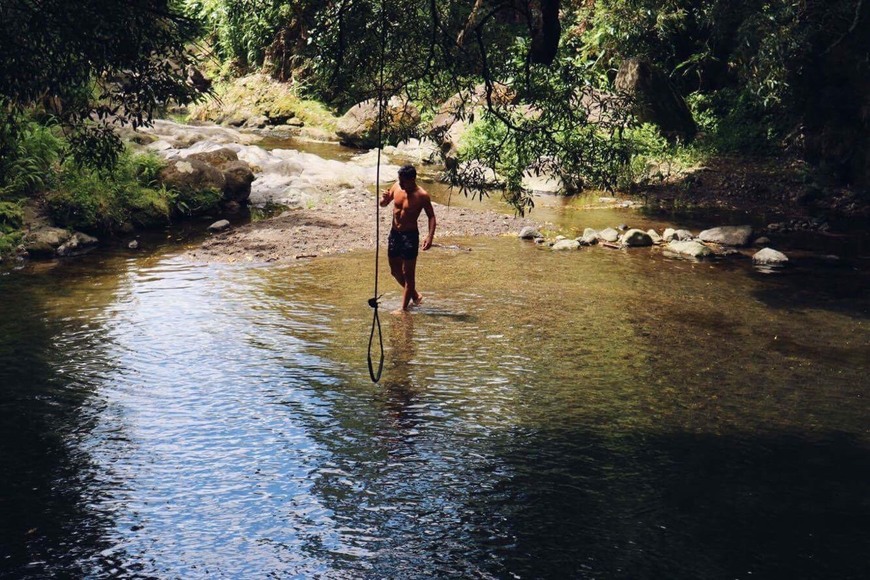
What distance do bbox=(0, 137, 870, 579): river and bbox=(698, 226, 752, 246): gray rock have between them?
358cm

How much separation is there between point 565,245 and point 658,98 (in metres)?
10.8

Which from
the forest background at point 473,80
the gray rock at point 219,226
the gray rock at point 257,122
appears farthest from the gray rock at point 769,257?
the gray rock at point 257,122

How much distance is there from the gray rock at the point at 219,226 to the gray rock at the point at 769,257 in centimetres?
1033

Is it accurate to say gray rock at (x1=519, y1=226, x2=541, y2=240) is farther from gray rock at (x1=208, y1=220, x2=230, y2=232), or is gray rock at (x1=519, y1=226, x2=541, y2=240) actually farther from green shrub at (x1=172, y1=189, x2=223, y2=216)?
green shrub at (x1=172, y1=189, x2=223, y2=216)

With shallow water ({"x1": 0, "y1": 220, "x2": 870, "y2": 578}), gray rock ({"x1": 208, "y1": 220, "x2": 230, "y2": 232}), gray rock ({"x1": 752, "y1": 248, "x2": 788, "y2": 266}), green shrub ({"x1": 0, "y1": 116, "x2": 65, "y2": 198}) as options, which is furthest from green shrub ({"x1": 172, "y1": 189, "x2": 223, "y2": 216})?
gray rock ({"x1": 752, "y1": 248, "x2": 788, "y2": 266})

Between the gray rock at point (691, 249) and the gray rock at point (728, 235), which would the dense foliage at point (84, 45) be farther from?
the gray rock at point (728, 235)

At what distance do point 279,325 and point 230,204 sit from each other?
31.1 feet

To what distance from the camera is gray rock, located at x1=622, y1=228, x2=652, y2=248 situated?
59.2 feet

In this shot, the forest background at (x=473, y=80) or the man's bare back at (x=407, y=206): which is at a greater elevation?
the forest background at (x=473, y=80)

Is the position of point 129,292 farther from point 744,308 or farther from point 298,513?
point 744,308

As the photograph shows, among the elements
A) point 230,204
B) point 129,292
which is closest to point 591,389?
point 129,292

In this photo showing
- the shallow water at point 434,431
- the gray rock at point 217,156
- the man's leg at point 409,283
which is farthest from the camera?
the gray rock at point 217,156

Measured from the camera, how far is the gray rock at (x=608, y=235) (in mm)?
18328

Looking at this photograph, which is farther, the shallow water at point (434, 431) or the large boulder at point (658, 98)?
the large boulder at point (658, 98)
